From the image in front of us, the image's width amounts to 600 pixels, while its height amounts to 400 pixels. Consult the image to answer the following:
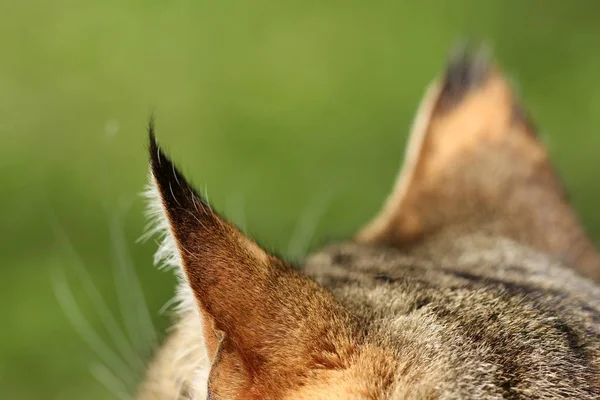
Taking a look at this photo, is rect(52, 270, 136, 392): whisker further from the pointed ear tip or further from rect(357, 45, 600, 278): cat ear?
the pointed ear tip

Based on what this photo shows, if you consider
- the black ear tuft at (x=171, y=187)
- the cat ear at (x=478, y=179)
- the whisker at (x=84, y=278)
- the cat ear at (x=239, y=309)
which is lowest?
the cat ear at (x=239, y=309)

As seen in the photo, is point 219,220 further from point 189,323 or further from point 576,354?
point 576,354

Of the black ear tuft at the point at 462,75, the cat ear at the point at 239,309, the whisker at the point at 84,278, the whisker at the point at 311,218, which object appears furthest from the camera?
the whisker at the point at 311,218

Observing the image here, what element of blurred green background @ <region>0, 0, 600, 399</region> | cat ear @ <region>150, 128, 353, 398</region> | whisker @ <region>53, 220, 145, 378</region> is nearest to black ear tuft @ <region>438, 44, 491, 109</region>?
blurred green background @ <region>0, 0, 600, 399</region>

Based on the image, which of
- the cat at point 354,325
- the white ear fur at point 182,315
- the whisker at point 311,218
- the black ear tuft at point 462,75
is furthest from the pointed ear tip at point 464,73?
the white ear fur at point 182,315

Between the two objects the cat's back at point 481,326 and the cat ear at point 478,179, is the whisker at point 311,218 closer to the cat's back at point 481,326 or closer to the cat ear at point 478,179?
the cat ear at point 478,179

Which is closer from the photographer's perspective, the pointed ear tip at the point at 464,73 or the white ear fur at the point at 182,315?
the white ear fur at the point at 182,315

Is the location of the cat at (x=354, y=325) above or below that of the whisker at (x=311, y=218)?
below

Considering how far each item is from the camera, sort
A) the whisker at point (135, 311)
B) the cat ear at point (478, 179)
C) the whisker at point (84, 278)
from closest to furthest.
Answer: the whisker at point (135, 311)
the cat ear at point (478, 179)
the whisker at point (84, 278)

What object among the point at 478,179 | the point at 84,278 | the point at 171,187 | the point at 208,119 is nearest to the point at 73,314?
the point at 84,278
